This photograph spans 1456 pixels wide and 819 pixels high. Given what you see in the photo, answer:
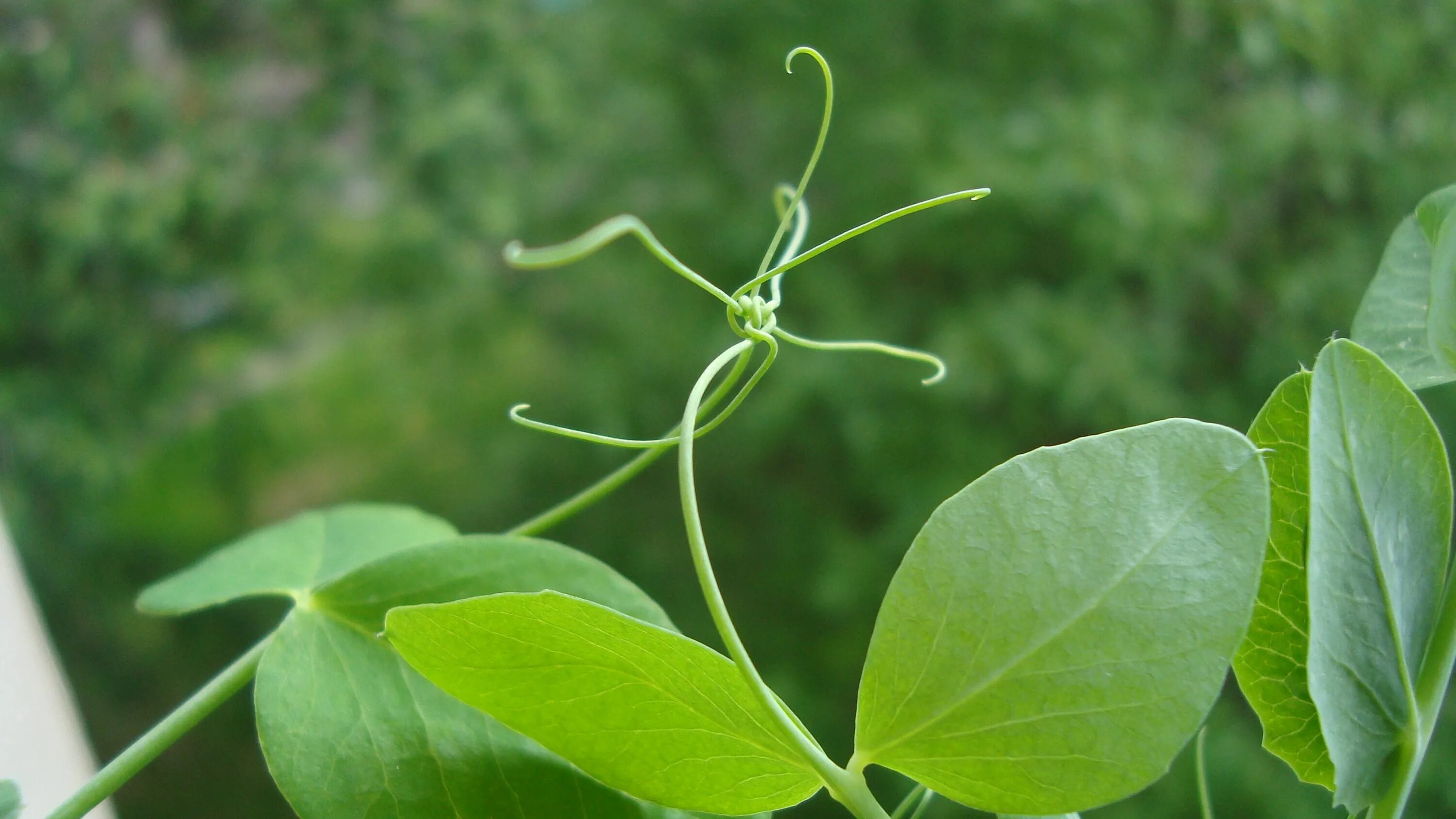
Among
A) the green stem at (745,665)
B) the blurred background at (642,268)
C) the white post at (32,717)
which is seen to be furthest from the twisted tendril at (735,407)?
the blurred background at (642,268)

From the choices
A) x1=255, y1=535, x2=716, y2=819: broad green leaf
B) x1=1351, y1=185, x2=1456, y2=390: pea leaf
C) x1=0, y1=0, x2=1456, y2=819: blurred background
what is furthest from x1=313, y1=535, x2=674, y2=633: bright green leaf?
x1=0, y1=0, x2=1456, y2=819: blurred background

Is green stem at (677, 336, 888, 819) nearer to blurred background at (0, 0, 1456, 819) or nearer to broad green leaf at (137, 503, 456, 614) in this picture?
broad green leaf at (137, 503, 456, 614)

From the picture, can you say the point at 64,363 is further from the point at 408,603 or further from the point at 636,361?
the point at 408,603

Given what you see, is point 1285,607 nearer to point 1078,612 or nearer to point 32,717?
point 1078,612

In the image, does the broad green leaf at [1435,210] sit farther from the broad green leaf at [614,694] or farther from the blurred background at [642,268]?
the blurred background at [642,268]

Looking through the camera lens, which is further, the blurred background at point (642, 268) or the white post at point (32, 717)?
the blurred background at point (642, 268)

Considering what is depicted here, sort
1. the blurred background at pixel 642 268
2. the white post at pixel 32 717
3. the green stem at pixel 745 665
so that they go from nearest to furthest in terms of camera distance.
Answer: the green stem at pixel 745 665
the white post at pixel 32 717
the blurred background at pixel 642 268
